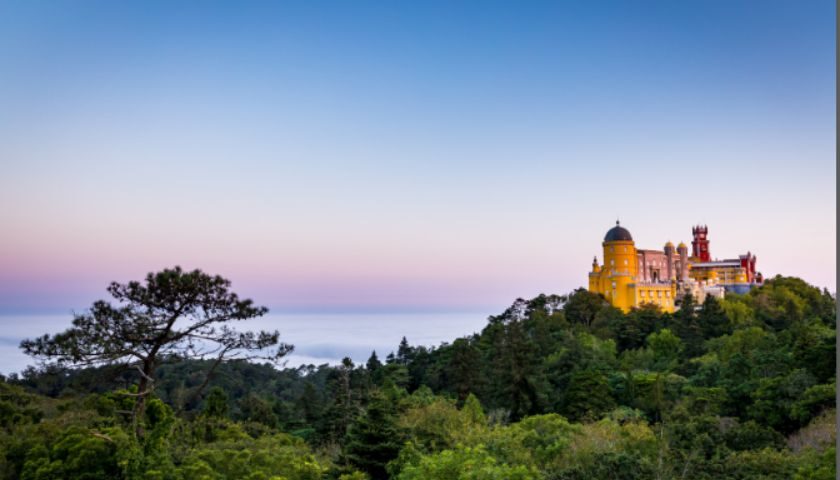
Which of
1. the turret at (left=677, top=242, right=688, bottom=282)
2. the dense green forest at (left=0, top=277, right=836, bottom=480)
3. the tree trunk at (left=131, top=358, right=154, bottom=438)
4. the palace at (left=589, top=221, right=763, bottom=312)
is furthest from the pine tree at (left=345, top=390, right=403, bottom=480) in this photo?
the turret at (left=677, top=242, right=688, bottom=282)

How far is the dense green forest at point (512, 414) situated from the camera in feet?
36.1

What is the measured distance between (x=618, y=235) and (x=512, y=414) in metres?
20.9

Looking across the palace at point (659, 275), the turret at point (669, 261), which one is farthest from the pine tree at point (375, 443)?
the turret at point (669, 261)

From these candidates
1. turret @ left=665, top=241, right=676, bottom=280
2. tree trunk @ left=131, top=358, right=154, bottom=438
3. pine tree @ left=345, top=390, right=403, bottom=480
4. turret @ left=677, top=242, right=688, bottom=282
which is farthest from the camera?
turret @ left=677, top=242, right=688, bottom=282

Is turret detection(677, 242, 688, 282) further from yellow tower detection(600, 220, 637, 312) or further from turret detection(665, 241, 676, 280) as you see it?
yellow tower detection(600, 220, 637, 312)

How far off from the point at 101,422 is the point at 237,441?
2.40 m

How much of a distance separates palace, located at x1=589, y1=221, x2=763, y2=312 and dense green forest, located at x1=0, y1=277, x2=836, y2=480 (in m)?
4.17

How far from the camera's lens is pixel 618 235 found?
43500 mm

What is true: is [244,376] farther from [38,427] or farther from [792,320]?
[38,427]

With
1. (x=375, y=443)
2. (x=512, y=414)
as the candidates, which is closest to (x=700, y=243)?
(x=512, y=414)

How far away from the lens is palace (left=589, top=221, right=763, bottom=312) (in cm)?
4225

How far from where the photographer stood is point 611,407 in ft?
75.6

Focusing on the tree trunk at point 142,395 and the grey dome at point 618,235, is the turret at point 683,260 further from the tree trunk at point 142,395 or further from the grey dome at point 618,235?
the tree trunk at point 142,395

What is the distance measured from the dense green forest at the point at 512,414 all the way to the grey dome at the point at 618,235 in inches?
248
